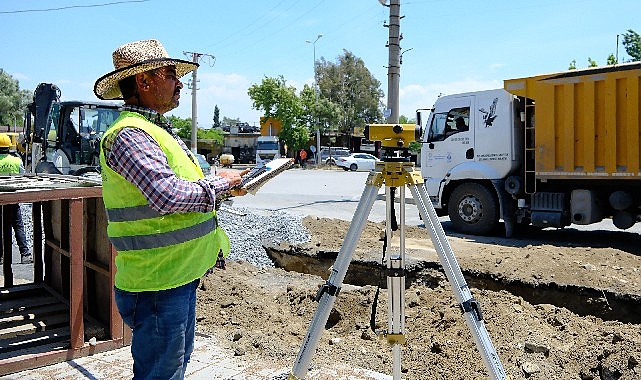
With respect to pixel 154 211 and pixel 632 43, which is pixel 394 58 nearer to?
pixel 154 211

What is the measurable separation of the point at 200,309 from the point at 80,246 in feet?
4.87

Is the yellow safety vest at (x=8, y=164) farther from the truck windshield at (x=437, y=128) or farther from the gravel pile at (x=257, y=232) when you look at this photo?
the truck windshield at (x=437, y=128)

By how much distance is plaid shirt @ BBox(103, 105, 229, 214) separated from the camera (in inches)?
80.1

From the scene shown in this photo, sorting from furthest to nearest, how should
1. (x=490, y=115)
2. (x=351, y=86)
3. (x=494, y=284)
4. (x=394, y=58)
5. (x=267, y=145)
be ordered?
1. (x=351, y=86)
2. (x=267, y=145)
3. (x=394, y=58)
4. (x=490, y=115)
5. (x=494, y=284)

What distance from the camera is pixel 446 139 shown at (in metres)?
11.4

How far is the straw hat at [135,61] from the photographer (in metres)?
2.28

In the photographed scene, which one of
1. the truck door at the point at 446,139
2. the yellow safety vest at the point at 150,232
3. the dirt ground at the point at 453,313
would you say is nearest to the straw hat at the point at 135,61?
the yellow safety vest at the point at 150,232

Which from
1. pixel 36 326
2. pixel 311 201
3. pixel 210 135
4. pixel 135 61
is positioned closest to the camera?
pixel 135 61

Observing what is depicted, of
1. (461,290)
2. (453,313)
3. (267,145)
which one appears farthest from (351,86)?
(461,290)

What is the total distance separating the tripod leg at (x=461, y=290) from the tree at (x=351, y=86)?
195 feet

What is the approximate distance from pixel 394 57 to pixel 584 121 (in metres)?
5.87

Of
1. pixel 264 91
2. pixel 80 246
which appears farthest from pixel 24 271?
pixel 264 91

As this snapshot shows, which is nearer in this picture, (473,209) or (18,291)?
(18,291)

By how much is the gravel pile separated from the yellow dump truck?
327 cm
